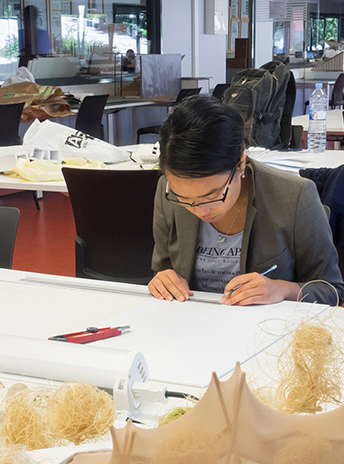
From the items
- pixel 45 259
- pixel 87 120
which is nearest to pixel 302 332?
pixel 45 259

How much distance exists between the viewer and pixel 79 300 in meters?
1.38

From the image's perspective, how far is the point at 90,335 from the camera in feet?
3.69

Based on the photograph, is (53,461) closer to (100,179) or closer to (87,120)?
(100,179)

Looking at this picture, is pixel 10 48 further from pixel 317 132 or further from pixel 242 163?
pixel 242 163

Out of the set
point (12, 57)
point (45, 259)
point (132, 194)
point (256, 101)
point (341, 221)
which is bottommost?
point (45, 259)

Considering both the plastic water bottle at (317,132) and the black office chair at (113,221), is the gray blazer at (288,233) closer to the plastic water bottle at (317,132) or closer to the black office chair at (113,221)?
the black office chair at (113,221)

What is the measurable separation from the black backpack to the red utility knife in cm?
221

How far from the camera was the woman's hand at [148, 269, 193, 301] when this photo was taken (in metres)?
1.36

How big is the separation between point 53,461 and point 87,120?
16.3ft

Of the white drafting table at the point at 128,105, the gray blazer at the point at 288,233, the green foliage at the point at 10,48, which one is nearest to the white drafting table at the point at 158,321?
the gray blazer at the point at 288,233

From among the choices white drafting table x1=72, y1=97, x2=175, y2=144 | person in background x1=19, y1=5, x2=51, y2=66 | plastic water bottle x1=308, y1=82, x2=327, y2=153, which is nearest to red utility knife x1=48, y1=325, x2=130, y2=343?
plastic water bottle x1=308, y1=82, x2=327, y2=153

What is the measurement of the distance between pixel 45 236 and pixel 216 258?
9.69 feet

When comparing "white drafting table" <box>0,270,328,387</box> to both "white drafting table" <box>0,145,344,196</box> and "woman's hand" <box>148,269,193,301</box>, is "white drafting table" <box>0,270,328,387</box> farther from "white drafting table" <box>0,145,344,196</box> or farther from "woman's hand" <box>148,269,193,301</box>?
"white drafting table" <box>0,145,344,196</box>

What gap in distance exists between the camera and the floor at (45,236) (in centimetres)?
368
